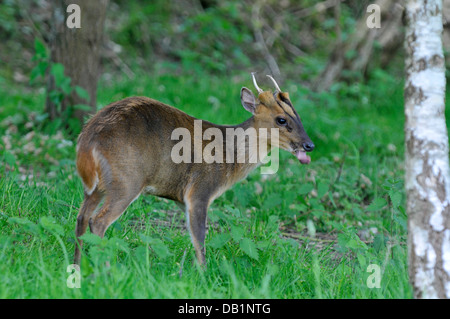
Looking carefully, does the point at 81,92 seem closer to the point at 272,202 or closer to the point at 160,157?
the point at 272,202

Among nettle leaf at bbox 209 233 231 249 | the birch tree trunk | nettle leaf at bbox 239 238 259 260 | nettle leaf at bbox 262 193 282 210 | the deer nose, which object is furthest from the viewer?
nettle leaf at bbox 262 193 282 210

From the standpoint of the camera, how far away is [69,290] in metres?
3.12

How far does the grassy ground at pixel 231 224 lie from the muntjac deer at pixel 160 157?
0.21m

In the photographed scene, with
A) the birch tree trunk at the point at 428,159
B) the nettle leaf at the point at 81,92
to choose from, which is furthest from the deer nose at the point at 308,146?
the nettle leaf at the point at 81,92

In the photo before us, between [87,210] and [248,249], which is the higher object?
[87,210]

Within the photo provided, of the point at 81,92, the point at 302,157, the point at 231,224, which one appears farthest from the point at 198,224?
the point at 81,92

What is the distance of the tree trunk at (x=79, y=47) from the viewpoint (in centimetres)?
638

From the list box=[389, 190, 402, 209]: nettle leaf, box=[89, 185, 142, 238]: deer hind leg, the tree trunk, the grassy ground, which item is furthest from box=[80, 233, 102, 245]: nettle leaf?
the tree trunk

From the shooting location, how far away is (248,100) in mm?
4621

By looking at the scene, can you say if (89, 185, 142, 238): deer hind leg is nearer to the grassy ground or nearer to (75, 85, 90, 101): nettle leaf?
the grassy ground

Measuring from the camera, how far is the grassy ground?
130 inches

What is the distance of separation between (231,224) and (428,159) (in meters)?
1.37

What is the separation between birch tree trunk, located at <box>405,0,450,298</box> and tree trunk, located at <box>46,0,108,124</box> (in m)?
4.02
